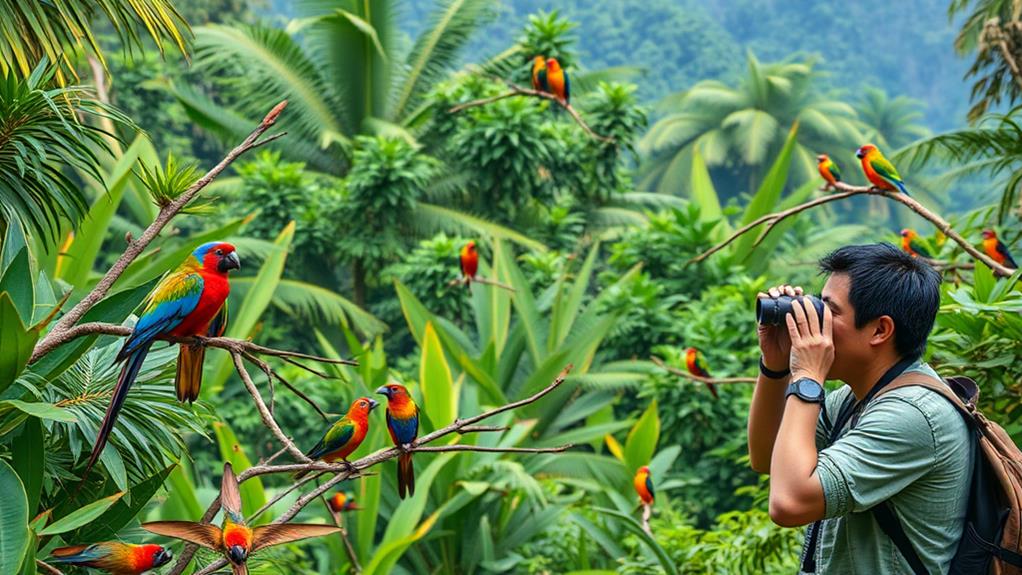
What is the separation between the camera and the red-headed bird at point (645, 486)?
18.1 feet

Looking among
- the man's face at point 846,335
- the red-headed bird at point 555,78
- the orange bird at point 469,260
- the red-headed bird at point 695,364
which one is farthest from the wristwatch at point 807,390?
the orange bird at point 469,260

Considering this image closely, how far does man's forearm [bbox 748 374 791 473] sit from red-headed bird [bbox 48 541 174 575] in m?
1.11

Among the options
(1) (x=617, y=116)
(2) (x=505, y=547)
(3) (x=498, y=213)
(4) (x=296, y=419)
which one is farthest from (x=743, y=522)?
(3) (x=498, y=213)

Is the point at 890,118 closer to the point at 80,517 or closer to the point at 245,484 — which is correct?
the point at 245,484

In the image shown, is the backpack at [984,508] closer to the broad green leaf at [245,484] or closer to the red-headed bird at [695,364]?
the broad green leaf at [245,484]

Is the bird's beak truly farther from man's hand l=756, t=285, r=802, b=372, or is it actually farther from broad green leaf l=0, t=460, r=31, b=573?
man's hand l=756, t=285, r=802, b=372

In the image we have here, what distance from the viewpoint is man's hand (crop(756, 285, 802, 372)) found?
1.71m

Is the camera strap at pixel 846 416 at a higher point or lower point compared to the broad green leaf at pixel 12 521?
higher

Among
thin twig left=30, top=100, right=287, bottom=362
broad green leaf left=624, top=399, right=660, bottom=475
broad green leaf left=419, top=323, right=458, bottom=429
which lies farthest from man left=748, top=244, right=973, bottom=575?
broad green leaf left=624, top=399, right=660, bottom=475

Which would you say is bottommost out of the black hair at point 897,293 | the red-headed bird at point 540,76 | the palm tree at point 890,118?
the palm tree at point 890,118

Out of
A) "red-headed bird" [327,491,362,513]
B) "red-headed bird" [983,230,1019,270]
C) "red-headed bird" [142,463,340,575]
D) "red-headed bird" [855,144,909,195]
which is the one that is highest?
"red-headed bird" [855,144,909,195]

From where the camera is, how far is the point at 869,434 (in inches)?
59.7

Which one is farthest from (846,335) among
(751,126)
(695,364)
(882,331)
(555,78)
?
(751,126)

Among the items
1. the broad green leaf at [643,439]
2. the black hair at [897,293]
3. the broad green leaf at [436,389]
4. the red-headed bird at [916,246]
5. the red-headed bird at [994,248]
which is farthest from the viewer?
the broad green leaf at [643,439]
